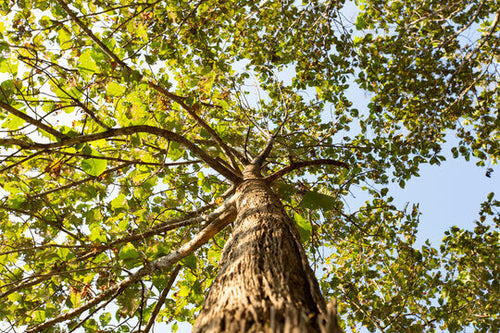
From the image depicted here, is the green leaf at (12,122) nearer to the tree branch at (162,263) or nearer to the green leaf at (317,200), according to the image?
the tree branch at (162,263)

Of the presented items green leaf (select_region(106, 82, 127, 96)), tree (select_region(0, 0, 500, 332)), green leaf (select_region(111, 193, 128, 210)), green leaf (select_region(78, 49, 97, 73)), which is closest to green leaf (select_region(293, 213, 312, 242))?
tree (select_region(0, 0, 500, 332))

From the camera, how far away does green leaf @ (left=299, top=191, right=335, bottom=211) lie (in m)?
3.01

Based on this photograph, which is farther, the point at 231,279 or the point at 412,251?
the point at 412,251

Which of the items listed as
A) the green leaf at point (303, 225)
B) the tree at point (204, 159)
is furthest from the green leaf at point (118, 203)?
the green leaf at point (303, 225)

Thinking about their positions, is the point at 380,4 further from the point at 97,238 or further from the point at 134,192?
the point at 97,238

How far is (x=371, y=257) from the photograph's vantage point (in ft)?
17.7

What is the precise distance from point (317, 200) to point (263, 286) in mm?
→ 1957

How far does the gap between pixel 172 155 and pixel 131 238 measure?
0.97m

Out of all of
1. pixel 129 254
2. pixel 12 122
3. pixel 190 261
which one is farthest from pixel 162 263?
pixel 12 122

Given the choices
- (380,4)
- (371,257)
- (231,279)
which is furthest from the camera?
(371,257)

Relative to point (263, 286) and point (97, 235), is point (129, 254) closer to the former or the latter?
point (97, 235)

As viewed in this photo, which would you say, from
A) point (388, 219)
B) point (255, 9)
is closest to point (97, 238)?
point (255, 9)

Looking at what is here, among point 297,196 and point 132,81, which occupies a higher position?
point 132,81

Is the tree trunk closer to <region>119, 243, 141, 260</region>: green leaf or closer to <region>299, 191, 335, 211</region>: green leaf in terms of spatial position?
<region>299, 191, 335, 211</region>: green leaf
